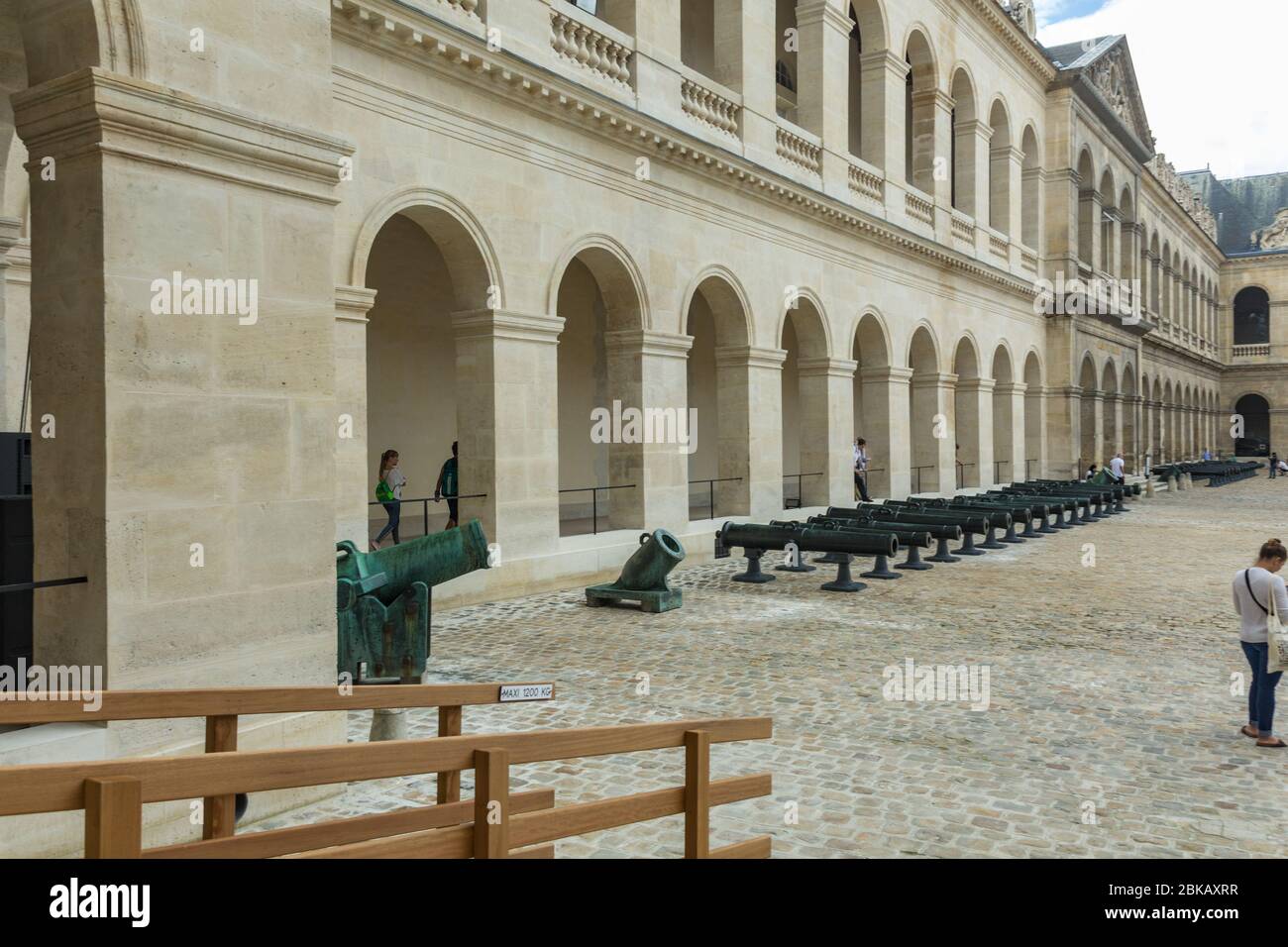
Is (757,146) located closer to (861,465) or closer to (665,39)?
(665,39)

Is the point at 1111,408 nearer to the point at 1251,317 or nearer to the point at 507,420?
the point at 507,420

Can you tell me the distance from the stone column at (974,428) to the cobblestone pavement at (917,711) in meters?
14.3

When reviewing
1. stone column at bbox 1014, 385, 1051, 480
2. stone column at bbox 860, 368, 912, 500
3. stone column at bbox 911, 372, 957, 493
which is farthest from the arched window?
stone column at bbox 860, 368, 912, 500

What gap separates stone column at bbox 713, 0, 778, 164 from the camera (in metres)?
17.2

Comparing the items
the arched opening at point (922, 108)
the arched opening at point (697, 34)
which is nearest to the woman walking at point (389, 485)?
the arched opening at point (697, 34)

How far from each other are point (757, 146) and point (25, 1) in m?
14.0

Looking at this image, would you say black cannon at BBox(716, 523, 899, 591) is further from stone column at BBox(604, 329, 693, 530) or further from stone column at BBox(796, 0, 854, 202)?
stone column at BBox(796, 0, 854, 202)

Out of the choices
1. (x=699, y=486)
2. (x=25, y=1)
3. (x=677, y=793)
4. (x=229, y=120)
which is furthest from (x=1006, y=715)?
(x=699, y=486)

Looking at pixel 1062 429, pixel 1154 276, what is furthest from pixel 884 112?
pixel 1154 276

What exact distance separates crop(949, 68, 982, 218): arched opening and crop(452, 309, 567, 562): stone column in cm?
1839

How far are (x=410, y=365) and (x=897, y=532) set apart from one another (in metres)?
8.85

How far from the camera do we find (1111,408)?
128 ft
